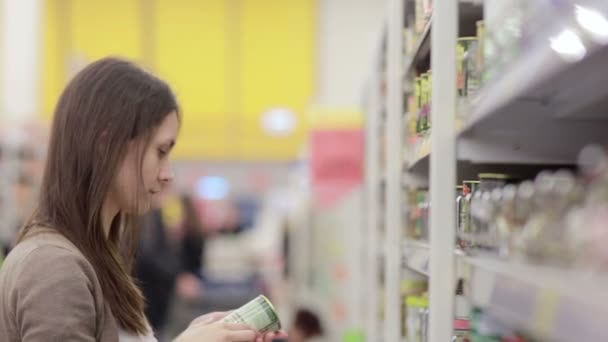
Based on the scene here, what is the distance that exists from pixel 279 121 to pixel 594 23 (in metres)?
11.2

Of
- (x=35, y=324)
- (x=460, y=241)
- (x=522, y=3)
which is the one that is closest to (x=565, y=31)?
(x=522, y=3)

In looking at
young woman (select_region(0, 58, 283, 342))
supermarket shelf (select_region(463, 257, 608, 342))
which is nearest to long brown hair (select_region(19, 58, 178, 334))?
young woman (select_region(0, 58, 283, 342))

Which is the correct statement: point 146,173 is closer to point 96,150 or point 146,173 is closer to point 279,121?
point 96,150

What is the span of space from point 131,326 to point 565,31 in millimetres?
1168

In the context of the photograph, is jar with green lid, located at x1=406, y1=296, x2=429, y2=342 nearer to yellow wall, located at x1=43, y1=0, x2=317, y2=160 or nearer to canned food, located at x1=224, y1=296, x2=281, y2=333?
canned food, located at x1=224, y1=296, x2=281, y2=333

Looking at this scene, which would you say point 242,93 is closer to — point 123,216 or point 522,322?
point 123,216

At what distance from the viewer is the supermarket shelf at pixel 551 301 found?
0.78m

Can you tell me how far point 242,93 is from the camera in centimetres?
1215

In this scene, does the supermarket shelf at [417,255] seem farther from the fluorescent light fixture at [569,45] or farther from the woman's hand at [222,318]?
the fluorescent light fixture at [569,45]

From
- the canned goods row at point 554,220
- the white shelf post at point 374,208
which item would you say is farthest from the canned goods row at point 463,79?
the white shelf post at point 374,208

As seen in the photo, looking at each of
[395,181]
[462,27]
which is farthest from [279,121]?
[462,27]

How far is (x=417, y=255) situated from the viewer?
82.4 inches

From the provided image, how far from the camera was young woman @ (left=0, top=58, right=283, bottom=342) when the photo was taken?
1660 mm

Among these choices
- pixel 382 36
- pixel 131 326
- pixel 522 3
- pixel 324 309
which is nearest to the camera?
pixel 522 3
